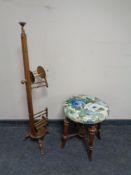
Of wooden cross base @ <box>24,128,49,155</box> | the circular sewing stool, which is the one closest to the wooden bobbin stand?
wooden cross base @ <box>24,128,49,155</box>

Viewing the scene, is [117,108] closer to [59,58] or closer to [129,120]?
[129,120]

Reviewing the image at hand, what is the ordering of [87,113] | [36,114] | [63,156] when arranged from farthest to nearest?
[36,114], [63,156], [87,113]

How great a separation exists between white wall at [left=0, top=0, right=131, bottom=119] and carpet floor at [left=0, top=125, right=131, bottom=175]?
0.25m

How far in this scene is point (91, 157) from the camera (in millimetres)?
1689

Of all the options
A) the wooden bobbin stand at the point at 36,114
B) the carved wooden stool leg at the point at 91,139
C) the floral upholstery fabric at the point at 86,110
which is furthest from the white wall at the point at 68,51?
the carved wooden stool leg at the point at 91,139

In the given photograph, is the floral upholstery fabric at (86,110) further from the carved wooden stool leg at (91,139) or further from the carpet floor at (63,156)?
the carpet floor at (63,156)

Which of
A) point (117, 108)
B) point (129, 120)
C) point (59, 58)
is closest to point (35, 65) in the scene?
point (59, 58)

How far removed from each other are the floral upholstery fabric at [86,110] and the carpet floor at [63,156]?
1.25 ft

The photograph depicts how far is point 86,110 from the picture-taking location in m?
1.62

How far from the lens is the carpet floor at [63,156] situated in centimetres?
159

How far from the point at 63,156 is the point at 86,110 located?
47cm

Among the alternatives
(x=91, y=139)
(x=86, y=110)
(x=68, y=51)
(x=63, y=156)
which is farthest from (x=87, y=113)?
(x=68, y=51)

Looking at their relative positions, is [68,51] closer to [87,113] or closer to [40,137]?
[87,113]

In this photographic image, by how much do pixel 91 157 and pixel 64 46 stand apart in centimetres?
99
